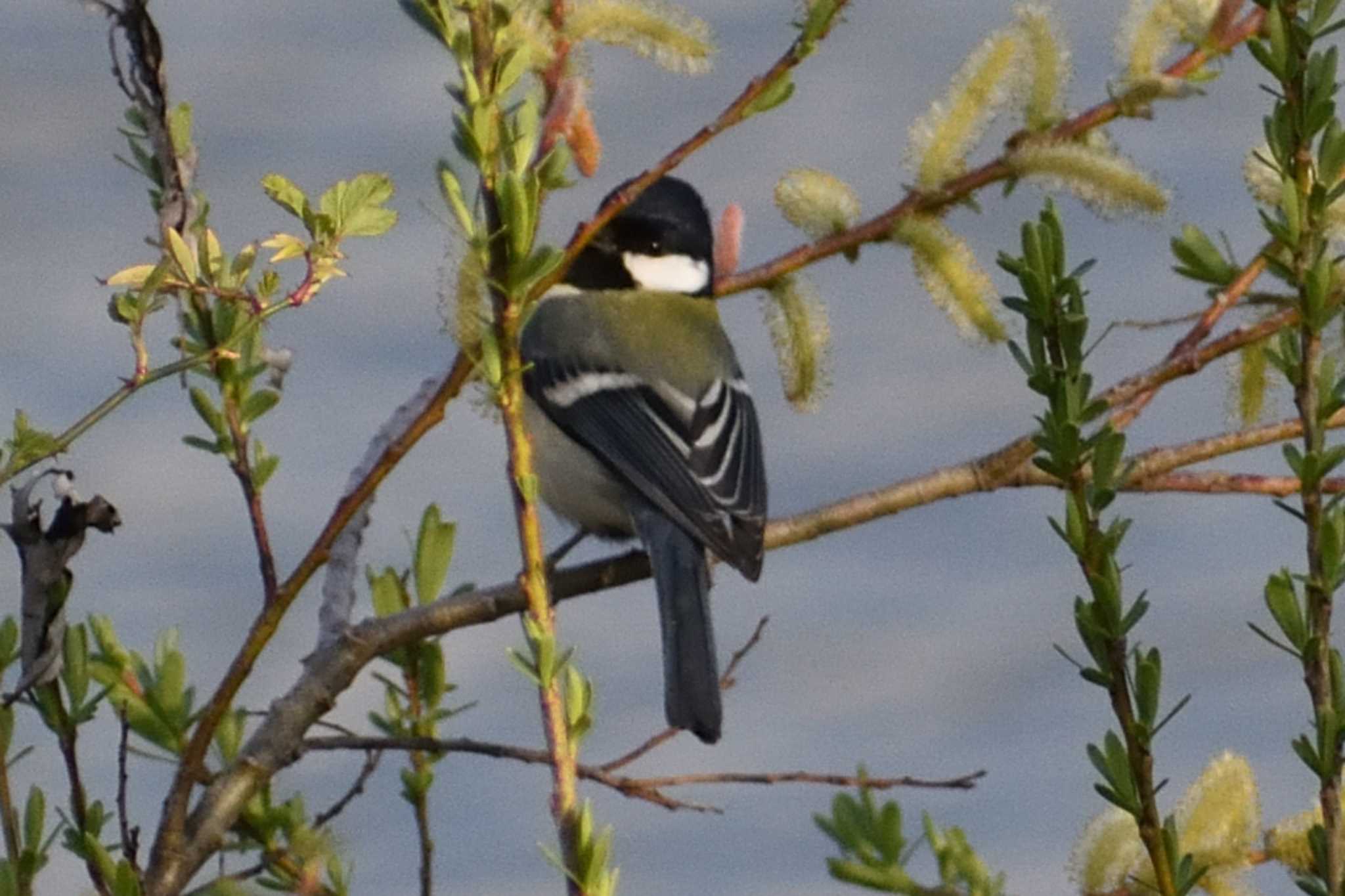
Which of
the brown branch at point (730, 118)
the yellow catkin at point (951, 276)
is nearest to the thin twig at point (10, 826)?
the brown branch at point (730, 118)

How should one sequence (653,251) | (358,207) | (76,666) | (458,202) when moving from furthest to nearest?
(653,251), (76,666), (358,207), (458,202)

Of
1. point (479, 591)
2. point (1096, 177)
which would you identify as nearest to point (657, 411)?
point (479, 591)

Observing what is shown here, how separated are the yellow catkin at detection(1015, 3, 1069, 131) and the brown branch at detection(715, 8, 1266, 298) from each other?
33 millimetres

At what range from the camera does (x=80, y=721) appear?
5.82 ft

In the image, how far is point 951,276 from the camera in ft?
6.70

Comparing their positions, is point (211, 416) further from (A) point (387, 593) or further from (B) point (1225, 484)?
(B) point (1225, 484)

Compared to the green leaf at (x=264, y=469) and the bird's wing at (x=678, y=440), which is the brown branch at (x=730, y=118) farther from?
the bird's wing at (x=678, y=440)

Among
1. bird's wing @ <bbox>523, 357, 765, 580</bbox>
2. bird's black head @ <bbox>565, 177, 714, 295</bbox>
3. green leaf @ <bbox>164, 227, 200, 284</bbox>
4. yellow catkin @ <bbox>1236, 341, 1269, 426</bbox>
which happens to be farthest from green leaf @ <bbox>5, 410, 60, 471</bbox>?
bird's black head @ <bbox>565, 177, 714, 295</bbox>

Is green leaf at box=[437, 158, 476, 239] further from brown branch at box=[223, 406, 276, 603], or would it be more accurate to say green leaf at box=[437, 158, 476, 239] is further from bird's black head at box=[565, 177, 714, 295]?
bird's black head at box=[565, 177, 714, 295]

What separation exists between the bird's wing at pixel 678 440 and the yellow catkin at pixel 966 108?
1179 mm

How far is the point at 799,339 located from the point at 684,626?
39.3 inches

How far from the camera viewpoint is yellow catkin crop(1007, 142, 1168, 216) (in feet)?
5.99

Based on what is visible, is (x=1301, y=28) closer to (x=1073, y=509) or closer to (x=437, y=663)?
(x=1073, y=509)

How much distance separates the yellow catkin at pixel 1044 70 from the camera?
6.61 ft
